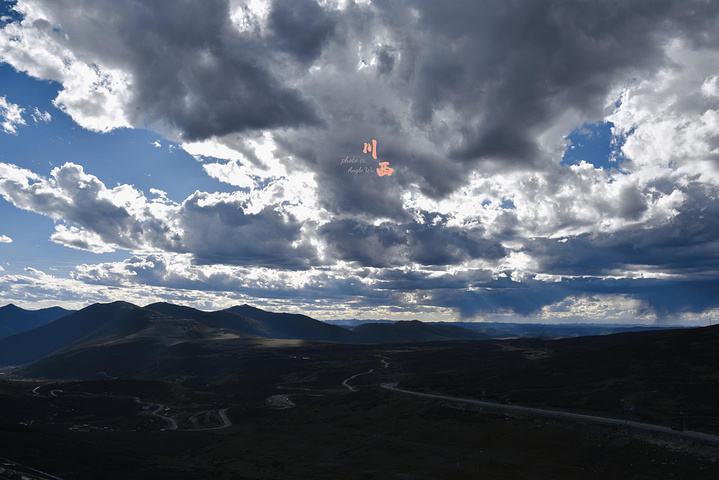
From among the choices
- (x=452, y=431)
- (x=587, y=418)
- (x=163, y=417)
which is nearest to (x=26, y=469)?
(x=452, y=431)

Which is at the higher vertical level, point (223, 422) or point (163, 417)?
point (223, 422)

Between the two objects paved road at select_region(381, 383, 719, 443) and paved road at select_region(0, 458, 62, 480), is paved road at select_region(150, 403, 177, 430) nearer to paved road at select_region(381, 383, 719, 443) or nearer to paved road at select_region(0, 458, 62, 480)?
paved road at select_region(0, 458, 62, 480)

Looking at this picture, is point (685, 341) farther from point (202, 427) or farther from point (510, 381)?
point (202, 427)

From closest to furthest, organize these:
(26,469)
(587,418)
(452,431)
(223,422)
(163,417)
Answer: (26,469) < (587,418) < (452,431) < (223,422) < (163,417)

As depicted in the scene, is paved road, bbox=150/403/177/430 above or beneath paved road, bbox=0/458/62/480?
beneath

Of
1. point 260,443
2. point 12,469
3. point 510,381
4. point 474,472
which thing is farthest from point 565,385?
point 12,469

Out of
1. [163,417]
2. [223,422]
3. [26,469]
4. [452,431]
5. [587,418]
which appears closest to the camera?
[26,469]

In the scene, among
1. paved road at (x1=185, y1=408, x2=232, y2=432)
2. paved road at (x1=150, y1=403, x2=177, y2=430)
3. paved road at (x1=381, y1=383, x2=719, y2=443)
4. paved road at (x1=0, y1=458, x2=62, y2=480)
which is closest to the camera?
paved road at (x1=0, y1=458, x2=62, y2=480)

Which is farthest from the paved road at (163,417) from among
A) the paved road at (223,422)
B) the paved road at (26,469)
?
the paved road at (26,469)

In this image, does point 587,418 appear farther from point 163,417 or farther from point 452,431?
point 163,417

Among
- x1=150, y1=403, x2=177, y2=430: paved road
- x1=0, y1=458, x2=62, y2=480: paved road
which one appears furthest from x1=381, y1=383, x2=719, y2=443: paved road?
x1=0, y1=458, x2=62, y2=480: paved road

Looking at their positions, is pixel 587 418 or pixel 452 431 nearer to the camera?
pixel 587 418

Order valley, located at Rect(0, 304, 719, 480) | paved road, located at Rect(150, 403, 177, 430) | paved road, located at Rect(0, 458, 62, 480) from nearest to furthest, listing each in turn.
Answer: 1. paved road, located at Rect(0, 458, 62, 480)
2. valley, located at Rect(0, 304, 719, 480)
3. paved road, located at Rect(150, 403, 177, 430)

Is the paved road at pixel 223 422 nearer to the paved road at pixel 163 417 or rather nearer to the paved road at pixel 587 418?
the paved road at pixel 163 417
